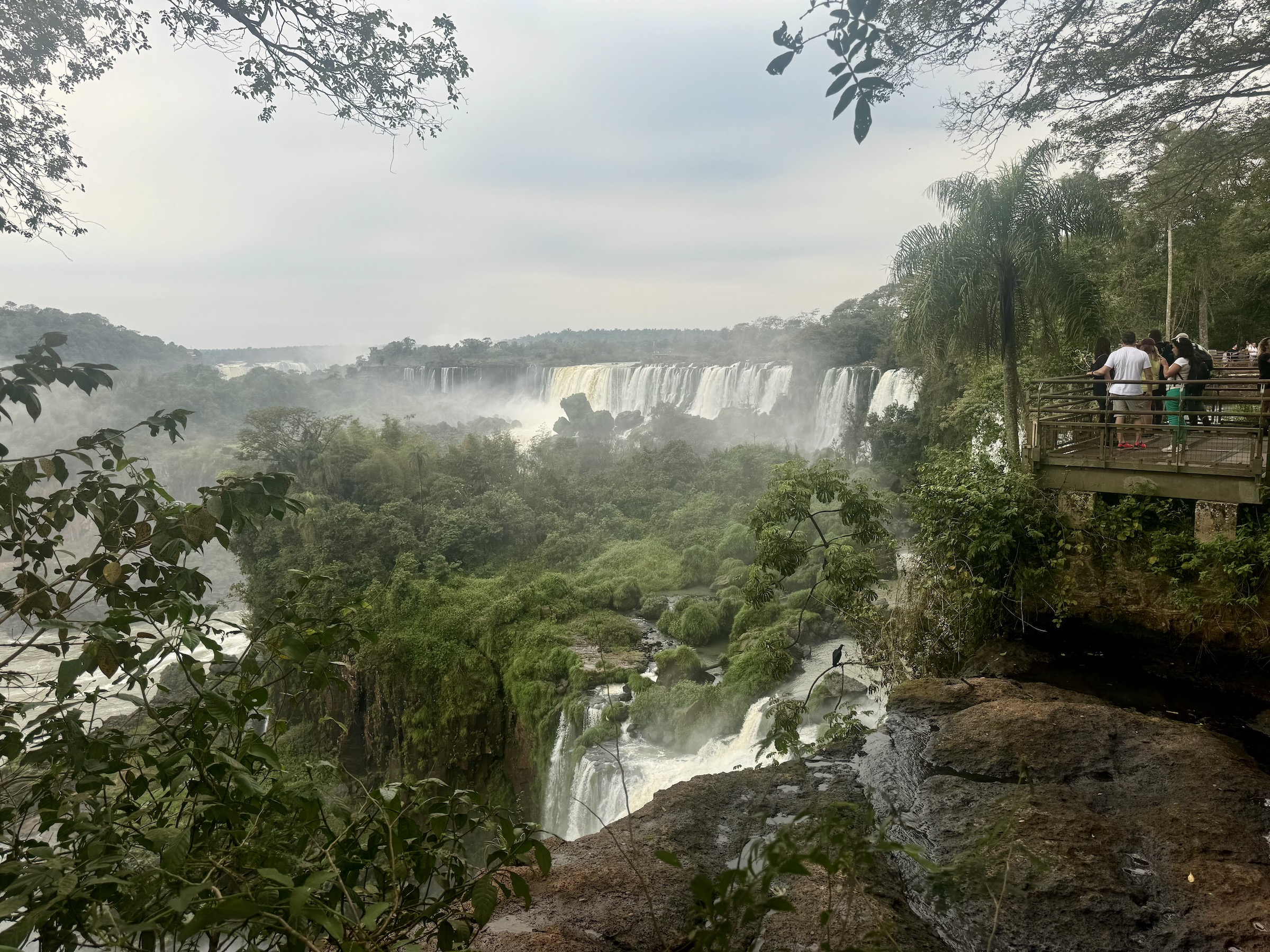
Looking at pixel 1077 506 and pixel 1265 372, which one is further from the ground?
pixel 1265 372

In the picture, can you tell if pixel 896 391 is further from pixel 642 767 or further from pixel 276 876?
pixel 276 876

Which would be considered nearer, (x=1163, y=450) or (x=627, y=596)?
(x=1163, y=450)

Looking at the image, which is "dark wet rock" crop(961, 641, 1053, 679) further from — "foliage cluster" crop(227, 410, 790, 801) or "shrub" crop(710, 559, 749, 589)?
"shrub" crop(710, 559, 749, 589)

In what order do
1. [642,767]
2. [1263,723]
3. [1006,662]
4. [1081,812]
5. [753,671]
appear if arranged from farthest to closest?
[753,671] < [642,767] < [1006,662] < [1263,723] < [1081,812]

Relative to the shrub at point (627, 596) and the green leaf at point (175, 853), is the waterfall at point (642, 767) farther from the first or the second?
the green leaf at point (175, 853)

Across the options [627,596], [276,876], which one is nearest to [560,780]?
[627,596]
